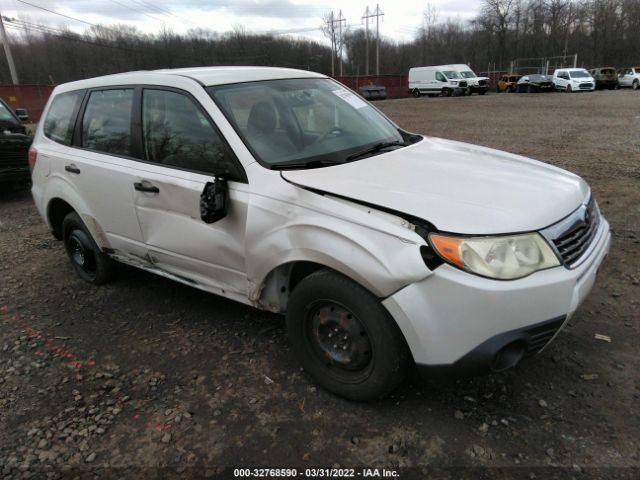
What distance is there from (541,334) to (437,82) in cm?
3902

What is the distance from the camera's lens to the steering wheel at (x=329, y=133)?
3213 millimetres

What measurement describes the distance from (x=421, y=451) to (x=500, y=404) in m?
0.58

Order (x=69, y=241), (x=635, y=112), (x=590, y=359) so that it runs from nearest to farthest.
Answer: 1. (x=590, y=359)
2. (x=69, y=241)
3. (x=635, y=112)

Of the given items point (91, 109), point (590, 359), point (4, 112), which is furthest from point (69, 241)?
point (4, 112)

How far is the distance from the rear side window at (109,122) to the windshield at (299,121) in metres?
0.89

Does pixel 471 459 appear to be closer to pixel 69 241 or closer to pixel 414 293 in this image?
pixel 414 293

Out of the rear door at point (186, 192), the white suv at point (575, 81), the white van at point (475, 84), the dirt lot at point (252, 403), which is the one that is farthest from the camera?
the white van at point (475, 84)

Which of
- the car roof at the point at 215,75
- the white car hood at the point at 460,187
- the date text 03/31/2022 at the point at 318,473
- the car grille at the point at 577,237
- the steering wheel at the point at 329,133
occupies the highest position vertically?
the car roof at the point at 215,75

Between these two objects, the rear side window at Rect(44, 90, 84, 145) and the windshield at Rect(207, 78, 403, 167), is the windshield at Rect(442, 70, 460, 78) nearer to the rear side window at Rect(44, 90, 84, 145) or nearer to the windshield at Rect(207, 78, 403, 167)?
the windshield at Rect(207, 78, 403, 167)

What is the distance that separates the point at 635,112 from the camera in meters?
17.6

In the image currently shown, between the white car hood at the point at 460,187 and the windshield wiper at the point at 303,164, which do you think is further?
the windshield wiper at the point at 303,164

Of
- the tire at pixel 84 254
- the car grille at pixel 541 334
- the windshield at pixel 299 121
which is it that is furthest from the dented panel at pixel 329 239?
the tire at pixel 84 254

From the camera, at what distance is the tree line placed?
5172 centimetres

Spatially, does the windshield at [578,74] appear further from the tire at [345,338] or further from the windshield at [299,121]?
the tire at [345,338]
